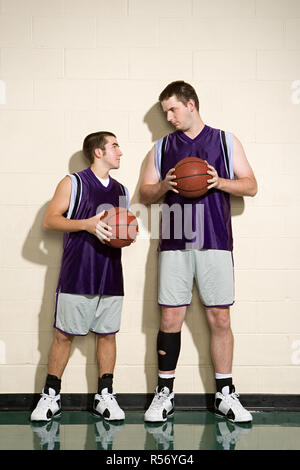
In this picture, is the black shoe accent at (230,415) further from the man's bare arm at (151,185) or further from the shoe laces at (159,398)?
the man's bare arm at (151,185)

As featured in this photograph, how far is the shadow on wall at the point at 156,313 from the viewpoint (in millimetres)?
2766

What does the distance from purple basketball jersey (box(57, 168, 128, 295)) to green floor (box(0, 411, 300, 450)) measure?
2.35 ft

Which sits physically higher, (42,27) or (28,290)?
(42,27)

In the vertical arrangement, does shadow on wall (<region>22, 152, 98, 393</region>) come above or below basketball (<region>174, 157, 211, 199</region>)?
below

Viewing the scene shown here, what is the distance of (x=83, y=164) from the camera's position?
111 inches

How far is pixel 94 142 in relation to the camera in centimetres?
264

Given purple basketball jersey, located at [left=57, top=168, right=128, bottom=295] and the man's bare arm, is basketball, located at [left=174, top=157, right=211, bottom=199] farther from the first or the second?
purple basketball jersey, located at [left=57, top=168, right=128, bottom=295]

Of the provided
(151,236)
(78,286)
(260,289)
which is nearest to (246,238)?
(260,289)

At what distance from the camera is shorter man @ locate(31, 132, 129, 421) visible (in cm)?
252

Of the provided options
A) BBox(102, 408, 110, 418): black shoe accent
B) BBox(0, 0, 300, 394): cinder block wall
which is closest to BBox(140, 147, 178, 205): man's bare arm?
BBox(0, 0, 300, 394): cinder block wall

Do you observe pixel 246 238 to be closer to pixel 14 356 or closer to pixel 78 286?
pixel 78 286

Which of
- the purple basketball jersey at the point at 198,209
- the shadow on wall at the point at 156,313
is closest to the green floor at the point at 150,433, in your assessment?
the shadow on wall at the point at 156,313
